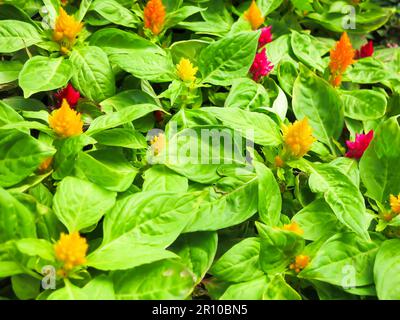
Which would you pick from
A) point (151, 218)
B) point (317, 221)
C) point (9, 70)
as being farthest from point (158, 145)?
point (9, 70)

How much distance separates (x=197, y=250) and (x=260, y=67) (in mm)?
721

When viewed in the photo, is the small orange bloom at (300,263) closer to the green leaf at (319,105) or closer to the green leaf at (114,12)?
the green leaf at (319,105)

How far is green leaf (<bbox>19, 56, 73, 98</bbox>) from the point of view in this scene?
58.9 inches

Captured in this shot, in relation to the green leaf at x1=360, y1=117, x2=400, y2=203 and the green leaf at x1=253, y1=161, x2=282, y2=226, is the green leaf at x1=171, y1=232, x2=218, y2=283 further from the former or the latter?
the green leaf at x1=360, y1=117, x2=400, y2=203

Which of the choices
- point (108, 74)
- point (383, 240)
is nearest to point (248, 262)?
point (383, 240)

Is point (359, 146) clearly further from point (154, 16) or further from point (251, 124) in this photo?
point (154, 16)

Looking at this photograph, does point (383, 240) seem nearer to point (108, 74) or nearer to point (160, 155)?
point (160, 155)

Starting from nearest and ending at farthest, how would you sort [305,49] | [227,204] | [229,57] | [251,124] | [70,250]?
[70,250]
[227,204]
[251,124]
[229,57]
[305,49]

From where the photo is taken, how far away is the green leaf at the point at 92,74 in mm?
1593

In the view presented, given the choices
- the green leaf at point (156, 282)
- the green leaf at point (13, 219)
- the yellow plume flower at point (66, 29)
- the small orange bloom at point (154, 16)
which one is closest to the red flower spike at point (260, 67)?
the small orange bloom at point (154, 16)

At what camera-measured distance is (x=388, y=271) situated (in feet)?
4.19

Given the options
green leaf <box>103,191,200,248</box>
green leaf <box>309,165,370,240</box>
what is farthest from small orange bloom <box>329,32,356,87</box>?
green leaf <box>103,191,200,248</box>
